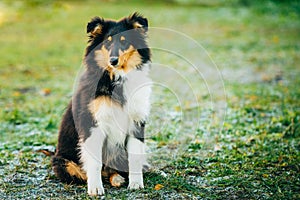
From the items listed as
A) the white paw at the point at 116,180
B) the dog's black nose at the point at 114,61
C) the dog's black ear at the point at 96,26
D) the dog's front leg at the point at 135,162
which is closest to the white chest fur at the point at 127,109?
the dog's front leg at the point at 135,162

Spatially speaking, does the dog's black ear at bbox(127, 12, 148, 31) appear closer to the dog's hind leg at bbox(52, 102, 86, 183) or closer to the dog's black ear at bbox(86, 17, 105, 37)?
the dog's black ear at bbox(86, 17, 105, 37)

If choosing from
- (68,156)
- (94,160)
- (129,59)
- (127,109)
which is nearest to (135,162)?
(94,160)

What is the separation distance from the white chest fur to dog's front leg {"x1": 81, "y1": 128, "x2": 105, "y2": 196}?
98 millimetres

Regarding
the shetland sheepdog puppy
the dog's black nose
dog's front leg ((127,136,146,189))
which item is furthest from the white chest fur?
the dog's black nose

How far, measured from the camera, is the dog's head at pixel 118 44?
15.5 ft

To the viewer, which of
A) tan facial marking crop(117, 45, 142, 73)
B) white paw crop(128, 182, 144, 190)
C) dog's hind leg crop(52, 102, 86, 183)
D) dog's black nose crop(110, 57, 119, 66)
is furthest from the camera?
dog's hind leg crop(52, 102, 86, 183)

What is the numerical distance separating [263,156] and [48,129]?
10.8 feet

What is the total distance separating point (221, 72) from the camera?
11.8m

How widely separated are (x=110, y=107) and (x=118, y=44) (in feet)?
2.07

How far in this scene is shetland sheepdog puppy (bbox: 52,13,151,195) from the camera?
4.75m

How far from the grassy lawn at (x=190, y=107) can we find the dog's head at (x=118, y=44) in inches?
21.2

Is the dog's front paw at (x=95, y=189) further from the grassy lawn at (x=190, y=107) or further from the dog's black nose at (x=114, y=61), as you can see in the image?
the dog's black nose at (x=114, y=61)

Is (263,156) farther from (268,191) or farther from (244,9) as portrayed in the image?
(244,9)

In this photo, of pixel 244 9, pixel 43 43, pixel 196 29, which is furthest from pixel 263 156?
pixel 244 9
